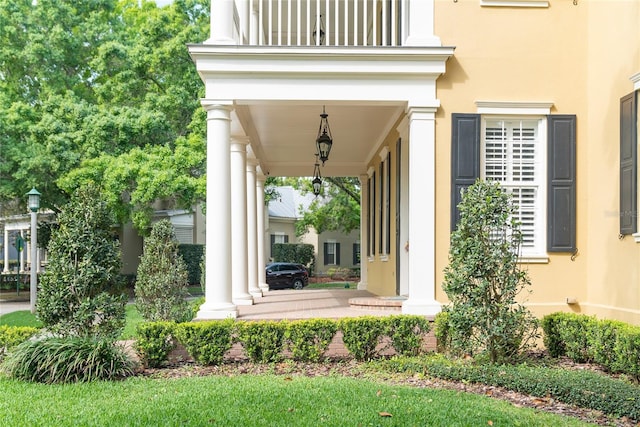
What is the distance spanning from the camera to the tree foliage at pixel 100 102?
1822 cm

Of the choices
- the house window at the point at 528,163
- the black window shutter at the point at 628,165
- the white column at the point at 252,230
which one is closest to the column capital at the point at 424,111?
the house window at the point at 528,163

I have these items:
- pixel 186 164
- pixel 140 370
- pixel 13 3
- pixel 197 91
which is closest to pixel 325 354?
pixel 140 370

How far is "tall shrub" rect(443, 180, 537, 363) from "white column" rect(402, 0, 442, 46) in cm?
286

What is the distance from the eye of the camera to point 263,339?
25.1 ft

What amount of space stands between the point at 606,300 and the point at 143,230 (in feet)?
49.0

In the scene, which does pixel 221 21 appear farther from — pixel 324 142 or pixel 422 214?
pixel 422 214

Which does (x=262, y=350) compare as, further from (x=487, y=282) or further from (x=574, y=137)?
(x=574, y=137)

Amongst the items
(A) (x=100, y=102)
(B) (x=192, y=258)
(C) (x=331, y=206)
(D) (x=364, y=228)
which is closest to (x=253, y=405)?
(D) (x=364, y=228)

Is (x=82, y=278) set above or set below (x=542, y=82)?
below

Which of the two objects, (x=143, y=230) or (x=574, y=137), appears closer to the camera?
(x=574, y=137)

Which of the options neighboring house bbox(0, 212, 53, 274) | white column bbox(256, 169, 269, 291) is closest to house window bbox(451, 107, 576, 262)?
white column bbox(256, 169, 269, 291)

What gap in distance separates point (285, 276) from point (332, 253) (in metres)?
12.2

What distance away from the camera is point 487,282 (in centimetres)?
684

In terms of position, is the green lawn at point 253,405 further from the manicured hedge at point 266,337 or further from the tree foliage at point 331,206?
the tree foliage at point 331,206
